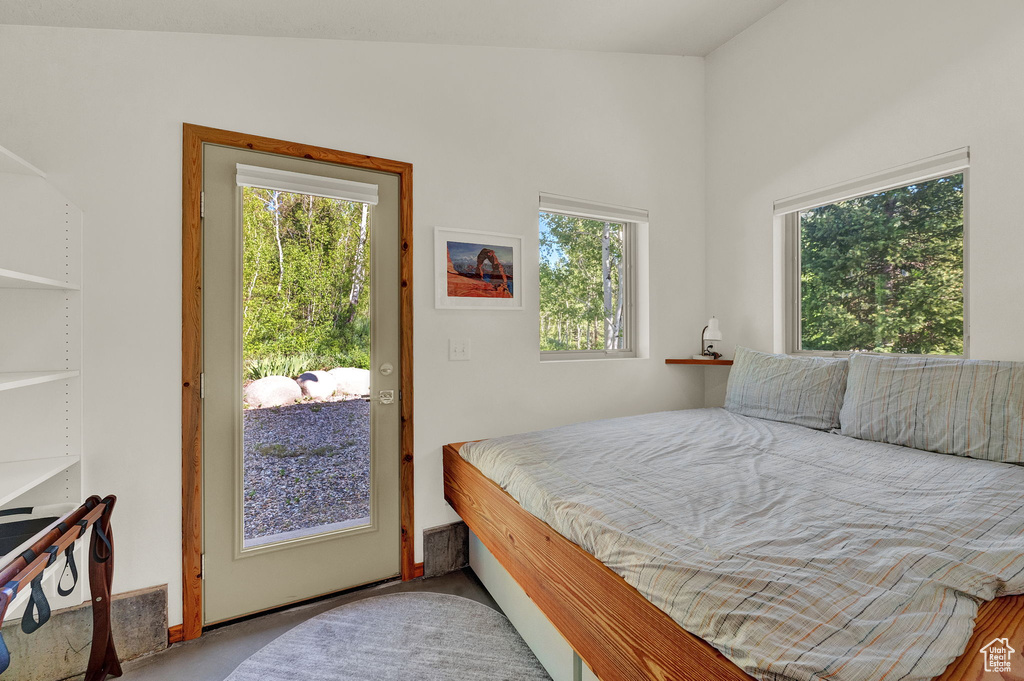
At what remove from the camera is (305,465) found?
193cm

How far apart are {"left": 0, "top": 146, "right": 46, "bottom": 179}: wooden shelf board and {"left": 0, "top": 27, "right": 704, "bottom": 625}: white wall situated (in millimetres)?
99

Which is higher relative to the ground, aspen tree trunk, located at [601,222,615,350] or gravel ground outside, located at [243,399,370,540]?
aspen tree trunk, located at [601,222,615,350]

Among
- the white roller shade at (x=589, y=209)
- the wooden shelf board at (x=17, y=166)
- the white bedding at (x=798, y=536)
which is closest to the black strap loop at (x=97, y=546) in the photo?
the wooden shelf board at (x=17, y=166)

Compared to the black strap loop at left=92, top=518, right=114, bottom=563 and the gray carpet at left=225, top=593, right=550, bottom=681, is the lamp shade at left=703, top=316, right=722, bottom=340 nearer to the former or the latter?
the gray carpet at left=225, top=593, right=550, bottom=681

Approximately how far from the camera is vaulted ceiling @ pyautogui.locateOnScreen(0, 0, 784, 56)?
1.56 metres

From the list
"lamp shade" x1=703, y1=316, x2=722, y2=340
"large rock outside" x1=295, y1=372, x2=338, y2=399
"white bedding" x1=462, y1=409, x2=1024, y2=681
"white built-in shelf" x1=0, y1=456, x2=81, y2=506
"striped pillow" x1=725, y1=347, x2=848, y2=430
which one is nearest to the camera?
"white bedding" x1=462, y1=409, x2=1024, y2=681

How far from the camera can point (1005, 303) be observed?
1799 mm

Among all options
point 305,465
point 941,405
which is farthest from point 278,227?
point 941,405

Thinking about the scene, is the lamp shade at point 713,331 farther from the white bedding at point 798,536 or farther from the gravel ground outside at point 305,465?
the gravel ground outside at point 305,465

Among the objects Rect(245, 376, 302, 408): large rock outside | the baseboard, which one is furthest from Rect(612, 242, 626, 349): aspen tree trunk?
the baseboard

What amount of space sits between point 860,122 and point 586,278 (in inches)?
61.7

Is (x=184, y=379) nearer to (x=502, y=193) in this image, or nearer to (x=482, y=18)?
(x=502, y=193)

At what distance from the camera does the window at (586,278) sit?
266 cm

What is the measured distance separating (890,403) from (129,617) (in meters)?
3.04
